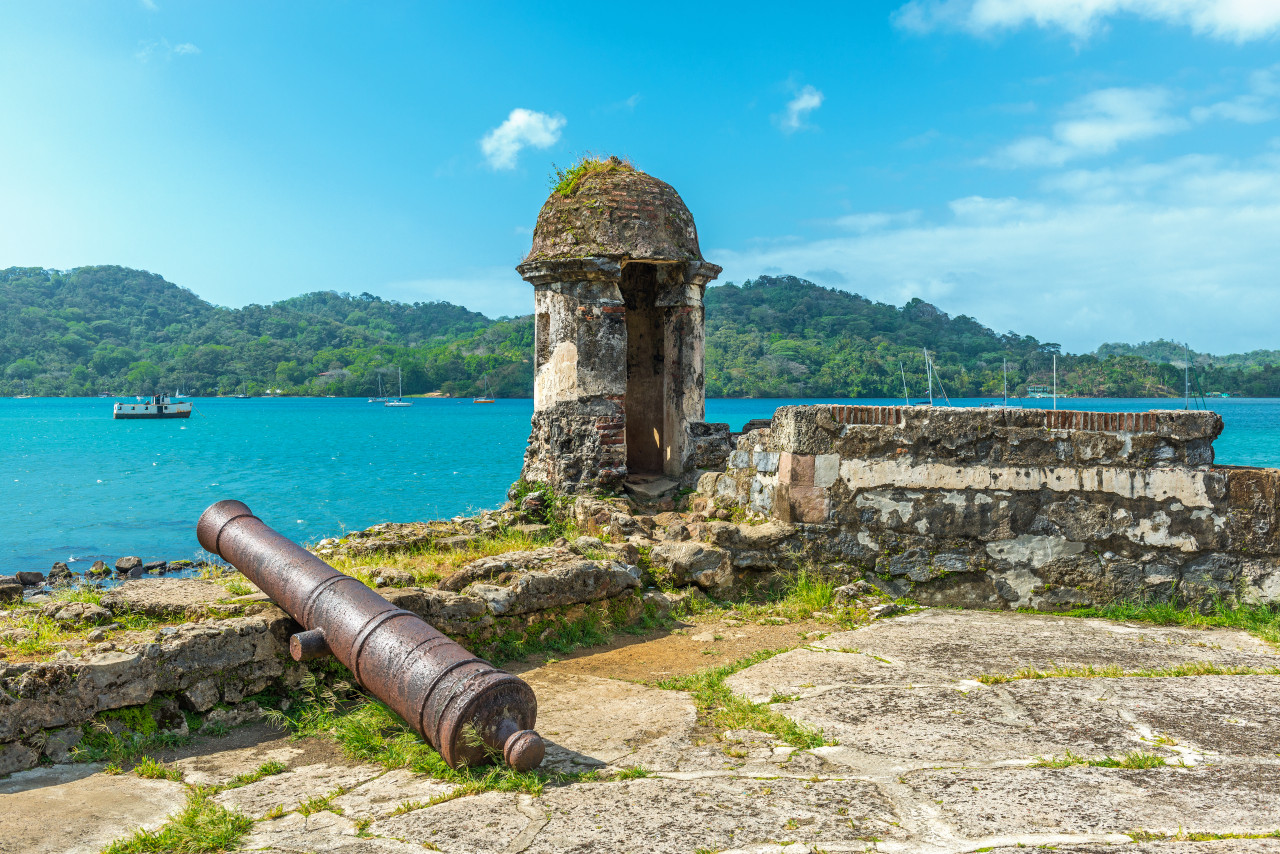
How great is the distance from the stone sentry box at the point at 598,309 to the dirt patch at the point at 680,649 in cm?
385

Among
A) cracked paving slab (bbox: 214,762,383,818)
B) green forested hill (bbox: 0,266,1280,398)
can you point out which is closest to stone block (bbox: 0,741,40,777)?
cracked paving slab (bbox: 214,762,383,818)

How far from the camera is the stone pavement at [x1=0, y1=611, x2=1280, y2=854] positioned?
270cm

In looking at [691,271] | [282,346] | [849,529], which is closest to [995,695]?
[849,529]

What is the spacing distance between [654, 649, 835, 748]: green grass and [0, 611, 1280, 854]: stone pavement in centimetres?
6

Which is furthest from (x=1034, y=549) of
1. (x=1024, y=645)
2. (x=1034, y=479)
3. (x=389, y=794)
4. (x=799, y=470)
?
(x=389, y=794)

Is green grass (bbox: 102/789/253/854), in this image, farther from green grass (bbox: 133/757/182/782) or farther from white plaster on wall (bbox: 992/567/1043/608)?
white plaster on wall (bbox: 992/567/1043/608)

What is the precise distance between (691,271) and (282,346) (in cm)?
13529

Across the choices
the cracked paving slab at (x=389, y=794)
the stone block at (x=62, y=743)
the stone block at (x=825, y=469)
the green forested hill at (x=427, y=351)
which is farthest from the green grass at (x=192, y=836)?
the green forested hill at (x=427, y=351)

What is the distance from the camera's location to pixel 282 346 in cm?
13212

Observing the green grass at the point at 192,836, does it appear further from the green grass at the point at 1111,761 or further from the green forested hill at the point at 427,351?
the green forested hill at the point at 427,351

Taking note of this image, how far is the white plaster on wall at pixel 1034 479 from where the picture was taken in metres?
5.45

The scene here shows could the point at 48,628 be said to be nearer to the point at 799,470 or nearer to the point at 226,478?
the point at 799,470

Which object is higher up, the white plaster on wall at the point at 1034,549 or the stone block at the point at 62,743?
the white plaster on wall at the point at 1034,549

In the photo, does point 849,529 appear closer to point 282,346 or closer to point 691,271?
point 691,271
